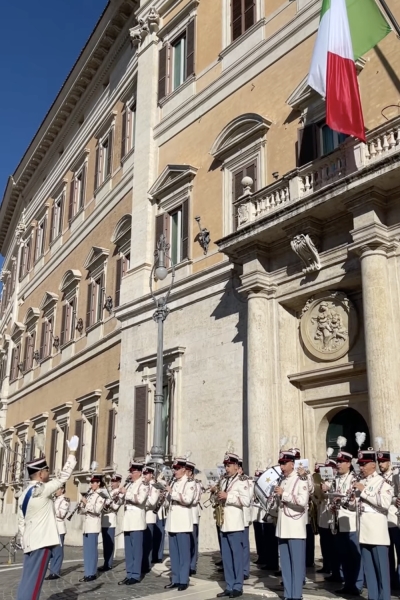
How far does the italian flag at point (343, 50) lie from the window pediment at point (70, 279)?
14072 mm

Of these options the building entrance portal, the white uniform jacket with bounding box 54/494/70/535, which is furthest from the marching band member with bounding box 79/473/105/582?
the building entrance portal

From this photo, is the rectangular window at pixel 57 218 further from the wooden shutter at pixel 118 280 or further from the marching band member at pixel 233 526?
the marching band member at pixel 233 526

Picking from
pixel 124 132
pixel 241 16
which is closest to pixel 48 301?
pixel 124 132

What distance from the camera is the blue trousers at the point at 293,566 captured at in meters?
7.44

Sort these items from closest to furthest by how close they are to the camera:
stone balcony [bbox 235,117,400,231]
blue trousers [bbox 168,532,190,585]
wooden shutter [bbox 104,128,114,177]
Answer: blue trousers [bbox 168,532,190,585], stone balcony [bbox 235,117,400,231], wooden shutter [bbox 104,128,114,177]

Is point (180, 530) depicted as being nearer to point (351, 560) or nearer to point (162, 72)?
point (351, 560)

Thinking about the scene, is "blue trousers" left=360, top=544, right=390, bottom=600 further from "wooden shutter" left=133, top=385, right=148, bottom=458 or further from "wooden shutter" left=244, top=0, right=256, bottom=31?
"wooden shutter" left=244, top=0, right=256, bottom=31

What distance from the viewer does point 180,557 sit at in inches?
355

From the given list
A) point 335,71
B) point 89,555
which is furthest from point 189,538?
point 335,71

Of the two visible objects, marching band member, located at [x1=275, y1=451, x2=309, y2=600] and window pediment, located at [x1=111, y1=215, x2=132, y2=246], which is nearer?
marching band member, located at [x1=275, y1=451, x2=309, y2=600]

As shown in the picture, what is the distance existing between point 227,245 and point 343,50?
435 centimetres

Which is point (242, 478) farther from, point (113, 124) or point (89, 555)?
point (113, 124)

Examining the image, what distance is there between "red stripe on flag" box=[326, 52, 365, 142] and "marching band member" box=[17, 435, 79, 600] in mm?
7606

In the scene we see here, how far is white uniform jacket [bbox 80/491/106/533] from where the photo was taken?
10.9 metres
